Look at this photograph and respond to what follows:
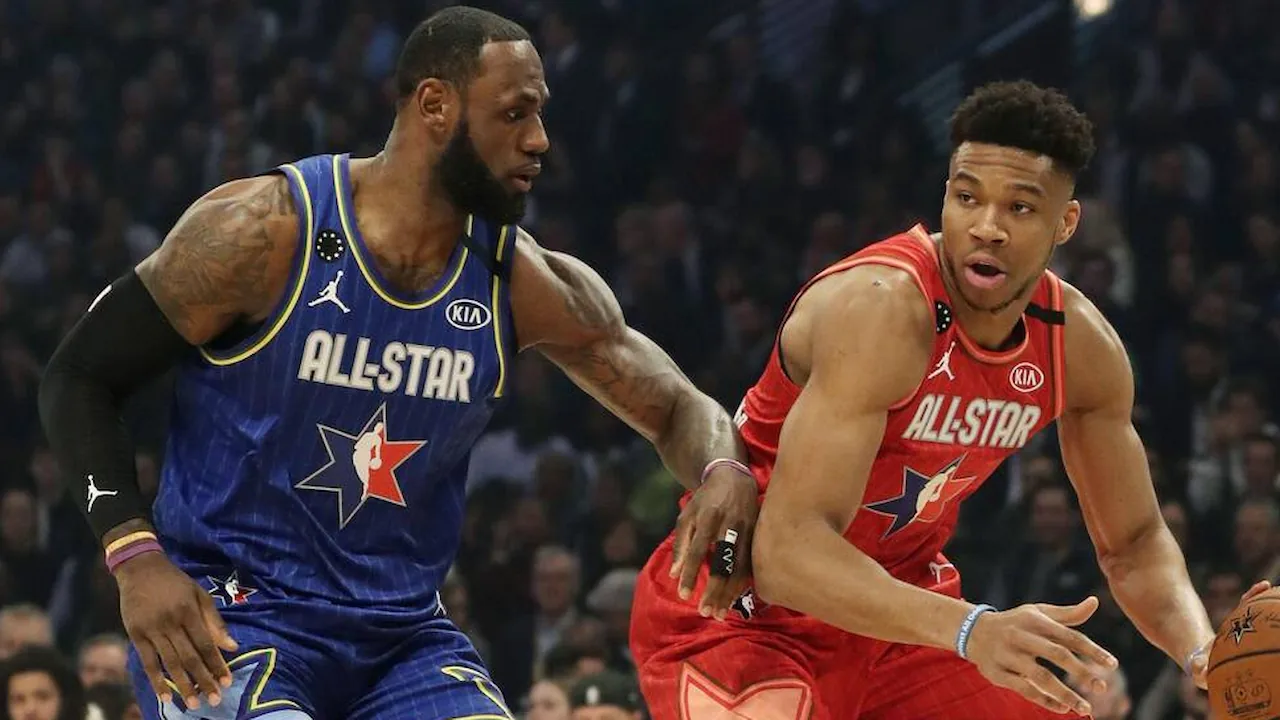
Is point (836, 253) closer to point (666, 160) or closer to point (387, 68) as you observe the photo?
point (666, 160)

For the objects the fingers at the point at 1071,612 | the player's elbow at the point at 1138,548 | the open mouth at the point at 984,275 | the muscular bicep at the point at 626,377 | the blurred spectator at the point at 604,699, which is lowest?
the blurred spectator at the point at 604,699

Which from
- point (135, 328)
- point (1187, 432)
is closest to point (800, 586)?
point (135, 328)

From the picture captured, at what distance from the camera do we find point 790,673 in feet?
13.8

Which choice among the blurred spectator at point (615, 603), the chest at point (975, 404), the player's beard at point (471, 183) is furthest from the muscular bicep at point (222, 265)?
the blurred spectator at point (615, 603)

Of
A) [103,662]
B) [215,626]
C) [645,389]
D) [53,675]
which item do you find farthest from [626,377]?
[103,662]

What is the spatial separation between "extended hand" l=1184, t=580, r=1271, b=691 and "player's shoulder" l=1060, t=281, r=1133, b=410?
571mm

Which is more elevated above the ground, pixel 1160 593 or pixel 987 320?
pixel 987 320

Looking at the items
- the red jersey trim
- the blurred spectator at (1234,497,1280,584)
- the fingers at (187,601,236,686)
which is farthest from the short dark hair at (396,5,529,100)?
the blurred spectator at (1234,497,1280,584)

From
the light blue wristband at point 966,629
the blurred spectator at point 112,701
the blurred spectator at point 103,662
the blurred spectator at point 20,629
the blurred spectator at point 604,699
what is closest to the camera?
the light blue wristband at point 966,629

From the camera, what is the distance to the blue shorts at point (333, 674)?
3.78m

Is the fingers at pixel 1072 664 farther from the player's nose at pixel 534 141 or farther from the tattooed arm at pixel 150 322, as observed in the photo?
the tattooed arm at pixel 150 322

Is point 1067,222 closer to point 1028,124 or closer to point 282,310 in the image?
point 1028,124

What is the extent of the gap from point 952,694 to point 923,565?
32 centimetres

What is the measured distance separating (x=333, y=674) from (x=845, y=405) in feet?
3.86
